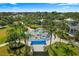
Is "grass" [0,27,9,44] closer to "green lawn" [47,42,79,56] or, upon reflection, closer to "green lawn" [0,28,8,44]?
"green lawn" [0,28,8,44]

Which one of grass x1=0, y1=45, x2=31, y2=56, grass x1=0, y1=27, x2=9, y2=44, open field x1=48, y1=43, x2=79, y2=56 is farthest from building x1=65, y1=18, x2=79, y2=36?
grass x1=0, y1=27, x2=9, y2=44

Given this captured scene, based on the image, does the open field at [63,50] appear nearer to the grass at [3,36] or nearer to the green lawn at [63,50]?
the green lawn at [63,50]

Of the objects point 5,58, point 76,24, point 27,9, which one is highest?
point 27,9

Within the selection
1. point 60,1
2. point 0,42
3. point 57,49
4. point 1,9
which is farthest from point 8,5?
point 57,49

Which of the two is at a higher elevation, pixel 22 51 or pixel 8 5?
pixel 8 5

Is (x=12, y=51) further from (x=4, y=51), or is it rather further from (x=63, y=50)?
(x=63, y=50)

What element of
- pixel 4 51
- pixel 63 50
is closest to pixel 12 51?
pixel 4 51

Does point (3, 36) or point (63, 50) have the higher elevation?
point (3, 36)

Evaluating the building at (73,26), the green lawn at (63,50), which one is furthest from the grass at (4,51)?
the building at (73,26)

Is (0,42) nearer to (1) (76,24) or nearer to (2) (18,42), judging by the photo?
(2) (18,42)
